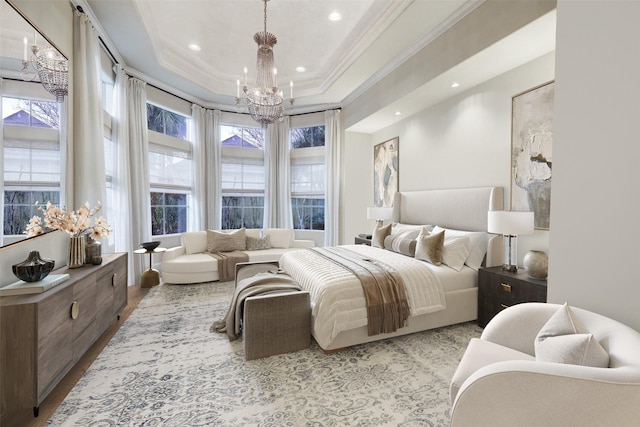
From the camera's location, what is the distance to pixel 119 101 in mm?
4098

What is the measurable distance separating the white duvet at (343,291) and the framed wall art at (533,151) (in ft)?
4.09

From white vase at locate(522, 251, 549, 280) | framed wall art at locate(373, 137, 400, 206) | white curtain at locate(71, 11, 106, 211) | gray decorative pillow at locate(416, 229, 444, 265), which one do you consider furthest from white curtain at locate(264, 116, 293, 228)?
white vase at locate(522, 251, 549, 280)

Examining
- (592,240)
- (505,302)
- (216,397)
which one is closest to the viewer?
(592,240)

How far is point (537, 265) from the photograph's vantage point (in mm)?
2500

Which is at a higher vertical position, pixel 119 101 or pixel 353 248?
pixel 119 101

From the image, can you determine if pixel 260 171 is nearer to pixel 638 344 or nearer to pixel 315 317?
pixel 315 317

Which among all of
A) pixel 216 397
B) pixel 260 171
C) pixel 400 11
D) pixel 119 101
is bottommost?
pixel 216 397

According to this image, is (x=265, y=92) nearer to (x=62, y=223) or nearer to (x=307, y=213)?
(x=62, y=223)

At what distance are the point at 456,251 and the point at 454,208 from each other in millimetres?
855

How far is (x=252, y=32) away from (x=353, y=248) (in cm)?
326

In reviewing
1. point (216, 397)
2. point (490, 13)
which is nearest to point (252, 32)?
point (490, 13)

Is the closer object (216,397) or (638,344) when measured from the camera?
(638,344)

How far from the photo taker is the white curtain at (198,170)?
18.8 feet

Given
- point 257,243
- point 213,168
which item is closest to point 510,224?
point 257,243
